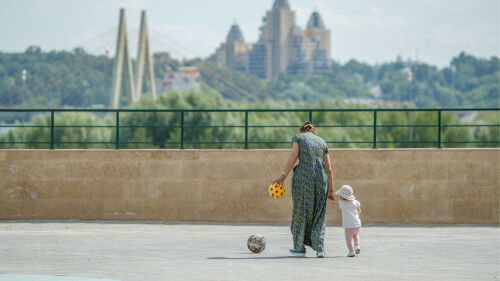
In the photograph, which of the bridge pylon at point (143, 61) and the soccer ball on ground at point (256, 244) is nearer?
the soccer ball on ground at point (256, 244)

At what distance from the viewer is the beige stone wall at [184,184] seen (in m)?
15.0

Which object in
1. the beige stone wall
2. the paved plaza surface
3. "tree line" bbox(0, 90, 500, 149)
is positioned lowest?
the paved plaza surface

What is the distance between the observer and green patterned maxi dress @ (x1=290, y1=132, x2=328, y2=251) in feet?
34.7

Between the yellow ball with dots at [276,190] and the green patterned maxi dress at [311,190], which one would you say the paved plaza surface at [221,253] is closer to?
the green patterned maxi dress at [311,190]

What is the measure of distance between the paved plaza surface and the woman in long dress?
1.15 ft

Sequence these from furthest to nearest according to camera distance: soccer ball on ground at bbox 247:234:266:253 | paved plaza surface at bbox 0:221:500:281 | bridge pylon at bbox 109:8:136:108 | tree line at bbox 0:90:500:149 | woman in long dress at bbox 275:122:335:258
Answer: bridge pylon at bbox 109:8:136:108, tree line at bbox 0:90:500:149, soccer ball on ground at bbox 247:234:266:253, woman in long dress at bbox 275:122:335:258, paved plaza surface at bbox 0:221:500:281

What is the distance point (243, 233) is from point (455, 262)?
4.05 m

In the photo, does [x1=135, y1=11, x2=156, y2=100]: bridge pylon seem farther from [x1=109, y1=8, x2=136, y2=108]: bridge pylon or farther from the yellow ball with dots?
the yellow ball with dots

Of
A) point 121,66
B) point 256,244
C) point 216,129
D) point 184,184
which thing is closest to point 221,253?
point 256,244

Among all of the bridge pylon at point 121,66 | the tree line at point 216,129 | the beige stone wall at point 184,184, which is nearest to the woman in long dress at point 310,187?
the beige stone wall at point 184,184

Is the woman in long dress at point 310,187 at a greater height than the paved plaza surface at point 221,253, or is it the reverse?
the woman in long dress at point 310,187

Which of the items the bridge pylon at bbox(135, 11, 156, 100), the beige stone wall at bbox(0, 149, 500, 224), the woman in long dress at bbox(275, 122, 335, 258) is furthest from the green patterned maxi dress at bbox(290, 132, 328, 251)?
the bridge pylon at bbox(135, 11, 156, 100)

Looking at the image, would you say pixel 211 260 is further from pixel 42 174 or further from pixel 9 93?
pixel 9 93

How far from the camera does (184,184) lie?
49.2 feet
